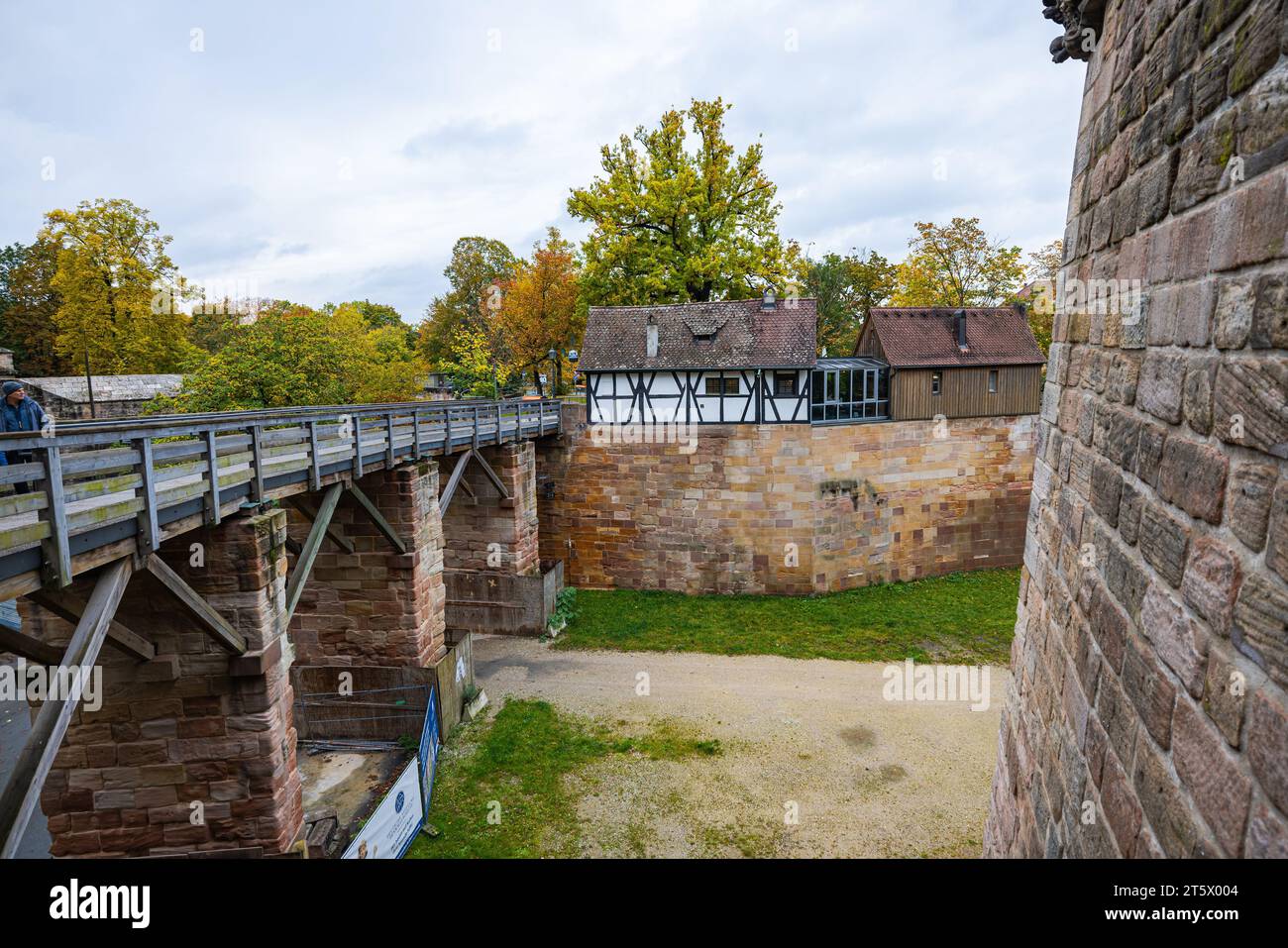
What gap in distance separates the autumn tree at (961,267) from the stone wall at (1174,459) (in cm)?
2500

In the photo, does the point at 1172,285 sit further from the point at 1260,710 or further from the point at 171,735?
the point at 171,735

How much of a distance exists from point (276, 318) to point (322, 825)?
14.5 meters

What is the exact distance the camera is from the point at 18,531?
432cm

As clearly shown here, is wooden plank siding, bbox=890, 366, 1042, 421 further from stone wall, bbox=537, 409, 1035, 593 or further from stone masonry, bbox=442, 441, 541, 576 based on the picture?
stone masonry, bbox=442, 441, 541, 576

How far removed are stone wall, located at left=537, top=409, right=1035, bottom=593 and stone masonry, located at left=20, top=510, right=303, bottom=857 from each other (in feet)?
40.6

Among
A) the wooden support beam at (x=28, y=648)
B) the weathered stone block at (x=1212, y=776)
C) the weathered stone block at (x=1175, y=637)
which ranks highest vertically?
the weathered stone block at (x=1175, y=637)

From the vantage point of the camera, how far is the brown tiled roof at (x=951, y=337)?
19.5m

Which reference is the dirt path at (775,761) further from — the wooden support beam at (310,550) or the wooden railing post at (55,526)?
the wooden railing post at (55,526)

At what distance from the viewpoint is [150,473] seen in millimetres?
5469

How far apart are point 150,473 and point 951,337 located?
19.9 metres

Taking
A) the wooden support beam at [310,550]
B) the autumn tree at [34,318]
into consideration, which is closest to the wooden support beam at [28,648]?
the wooden support beam at [310,550]


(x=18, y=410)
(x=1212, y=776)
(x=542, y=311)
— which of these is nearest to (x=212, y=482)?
(x=18, y=410)

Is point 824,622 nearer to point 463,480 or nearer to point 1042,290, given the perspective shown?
point 463,480
